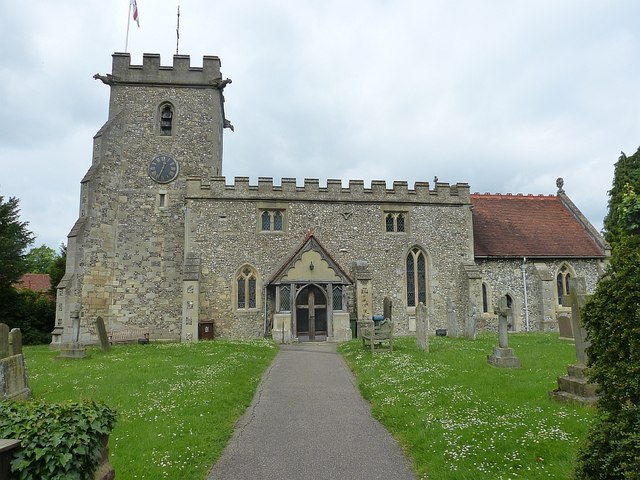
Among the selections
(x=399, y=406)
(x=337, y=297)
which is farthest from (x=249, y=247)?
(x=399, y=406)

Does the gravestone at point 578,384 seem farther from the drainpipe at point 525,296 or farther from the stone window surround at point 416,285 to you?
the drainpipe at point 525,296

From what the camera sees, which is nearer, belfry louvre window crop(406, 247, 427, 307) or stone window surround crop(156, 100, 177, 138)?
belfry louvre window crop(406, 247, 427, 307)

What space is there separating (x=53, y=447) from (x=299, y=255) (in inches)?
651

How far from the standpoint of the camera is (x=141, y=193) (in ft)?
72.8

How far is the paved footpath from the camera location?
5.16 metres

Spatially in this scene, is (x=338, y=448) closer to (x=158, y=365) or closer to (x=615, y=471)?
(x=615, y=471)

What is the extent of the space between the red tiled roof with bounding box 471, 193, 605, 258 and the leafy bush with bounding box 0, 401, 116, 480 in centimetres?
2206

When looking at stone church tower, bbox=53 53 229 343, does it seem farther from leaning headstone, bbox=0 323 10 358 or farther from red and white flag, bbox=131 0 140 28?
leaning headstone, bbox=0 323 10 358

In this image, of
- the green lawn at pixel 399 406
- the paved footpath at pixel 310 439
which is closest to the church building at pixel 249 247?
the green lawn at pixel 399 406

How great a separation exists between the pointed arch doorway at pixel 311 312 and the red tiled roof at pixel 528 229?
933cm

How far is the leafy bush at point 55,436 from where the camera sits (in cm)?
330

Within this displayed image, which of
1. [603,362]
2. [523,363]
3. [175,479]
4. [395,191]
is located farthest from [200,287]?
[603,362]

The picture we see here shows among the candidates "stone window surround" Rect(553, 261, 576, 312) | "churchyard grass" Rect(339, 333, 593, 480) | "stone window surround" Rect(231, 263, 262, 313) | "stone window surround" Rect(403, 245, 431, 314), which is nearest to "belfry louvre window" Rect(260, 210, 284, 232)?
"stone window surround" Rect(231, 263, 262, 313)

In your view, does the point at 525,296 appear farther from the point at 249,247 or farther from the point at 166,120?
the point at 166,120
